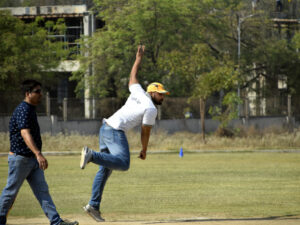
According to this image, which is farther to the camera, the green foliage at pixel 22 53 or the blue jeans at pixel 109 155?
the green foliage at pixel 22 53

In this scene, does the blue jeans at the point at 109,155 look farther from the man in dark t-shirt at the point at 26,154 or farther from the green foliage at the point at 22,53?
the green foliage at the point at 22,53

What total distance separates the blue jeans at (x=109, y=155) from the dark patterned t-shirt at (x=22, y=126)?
923 mm

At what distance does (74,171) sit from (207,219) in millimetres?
9731

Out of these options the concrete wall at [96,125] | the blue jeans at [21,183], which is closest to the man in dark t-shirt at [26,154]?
the blue jeans at [21,183]

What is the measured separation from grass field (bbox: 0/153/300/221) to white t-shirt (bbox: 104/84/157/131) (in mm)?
1951

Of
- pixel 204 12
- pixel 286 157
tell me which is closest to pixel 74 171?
pixel 286 157

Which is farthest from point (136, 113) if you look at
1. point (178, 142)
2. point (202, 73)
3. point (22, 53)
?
point (22, 53)

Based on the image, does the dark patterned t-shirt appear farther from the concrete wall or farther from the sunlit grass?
the concrete wall

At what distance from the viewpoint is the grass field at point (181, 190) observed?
36.1 feet

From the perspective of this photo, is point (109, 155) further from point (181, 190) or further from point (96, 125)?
point (96, 125)

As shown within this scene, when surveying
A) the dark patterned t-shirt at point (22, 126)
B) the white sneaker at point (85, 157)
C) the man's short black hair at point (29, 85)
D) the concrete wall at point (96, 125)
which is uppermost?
the man's short black hair at point (29, 85)

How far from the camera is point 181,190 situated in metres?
14.2

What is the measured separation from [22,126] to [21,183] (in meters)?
0.80

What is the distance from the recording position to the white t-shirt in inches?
346
